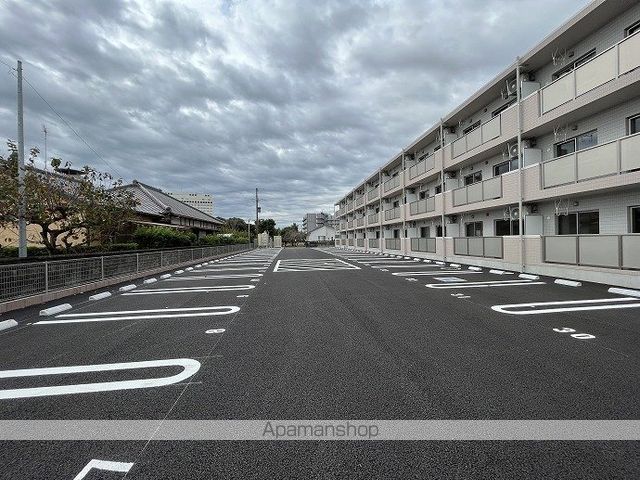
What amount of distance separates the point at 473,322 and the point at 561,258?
806 cm

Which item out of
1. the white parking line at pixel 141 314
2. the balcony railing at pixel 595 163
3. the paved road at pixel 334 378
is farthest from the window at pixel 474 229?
the white parking line at pixel 141 314

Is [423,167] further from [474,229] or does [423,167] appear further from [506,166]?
[506,166]

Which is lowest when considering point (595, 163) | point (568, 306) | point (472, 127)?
point (568, 306)

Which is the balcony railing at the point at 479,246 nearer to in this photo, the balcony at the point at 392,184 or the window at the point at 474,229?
the window at the point at 474,229

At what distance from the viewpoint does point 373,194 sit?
37.7 meters

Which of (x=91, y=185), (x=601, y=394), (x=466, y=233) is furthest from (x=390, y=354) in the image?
(x=466, y=233)

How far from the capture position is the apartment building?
10.2m

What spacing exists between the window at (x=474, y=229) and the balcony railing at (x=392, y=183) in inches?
398

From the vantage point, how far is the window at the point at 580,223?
12.2m

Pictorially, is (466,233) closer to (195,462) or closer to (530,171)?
(530,171)

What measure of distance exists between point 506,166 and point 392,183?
1440 centimetres

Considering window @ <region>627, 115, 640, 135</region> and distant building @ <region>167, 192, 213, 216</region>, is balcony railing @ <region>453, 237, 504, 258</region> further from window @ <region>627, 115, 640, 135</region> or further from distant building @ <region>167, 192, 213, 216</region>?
distant building @ <region>167, 192, 213, 216</region>

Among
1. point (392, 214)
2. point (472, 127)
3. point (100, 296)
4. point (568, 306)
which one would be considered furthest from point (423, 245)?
point (100, 296)

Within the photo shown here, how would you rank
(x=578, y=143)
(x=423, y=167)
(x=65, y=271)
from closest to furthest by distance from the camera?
(x=65, y=271) → (x=578, y=143) → (x=423, y=167)
